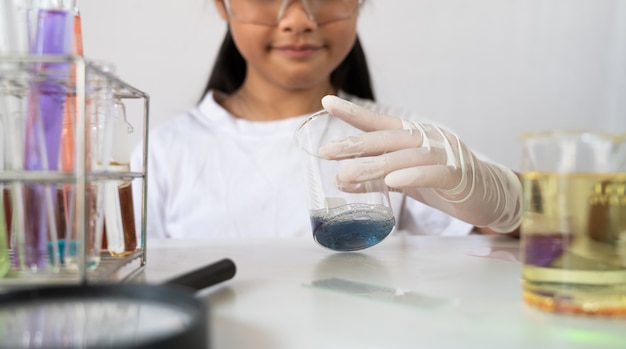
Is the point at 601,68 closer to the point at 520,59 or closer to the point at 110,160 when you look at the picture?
the point at 520,59

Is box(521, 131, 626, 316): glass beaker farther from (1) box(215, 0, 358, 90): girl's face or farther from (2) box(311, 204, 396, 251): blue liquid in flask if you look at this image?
(1) box(215, 0, 358, 90): girl's face

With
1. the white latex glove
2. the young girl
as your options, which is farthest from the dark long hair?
the white latex glove

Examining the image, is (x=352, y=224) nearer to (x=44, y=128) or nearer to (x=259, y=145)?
(x=44, y=128)

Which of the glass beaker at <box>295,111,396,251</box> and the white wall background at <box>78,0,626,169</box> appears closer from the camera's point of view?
the glass beaker at <box>295,111,396,251</box>

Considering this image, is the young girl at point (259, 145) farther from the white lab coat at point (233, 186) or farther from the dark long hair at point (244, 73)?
the dark long hair at point (244, 73)

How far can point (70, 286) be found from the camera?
36 cm

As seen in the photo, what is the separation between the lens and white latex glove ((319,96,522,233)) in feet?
2.50

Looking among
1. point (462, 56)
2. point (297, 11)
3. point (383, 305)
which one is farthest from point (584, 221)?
point (462, 56)

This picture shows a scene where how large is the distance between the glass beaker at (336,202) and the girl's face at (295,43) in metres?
0.66

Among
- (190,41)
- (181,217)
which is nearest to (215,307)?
(181,217)

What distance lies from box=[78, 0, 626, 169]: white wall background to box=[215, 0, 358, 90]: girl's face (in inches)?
27.4

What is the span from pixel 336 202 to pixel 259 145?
2.84 feet

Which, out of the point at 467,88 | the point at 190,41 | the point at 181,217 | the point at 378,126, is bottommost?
the point at 181,217

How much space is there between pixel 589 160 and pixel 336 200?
370mm
